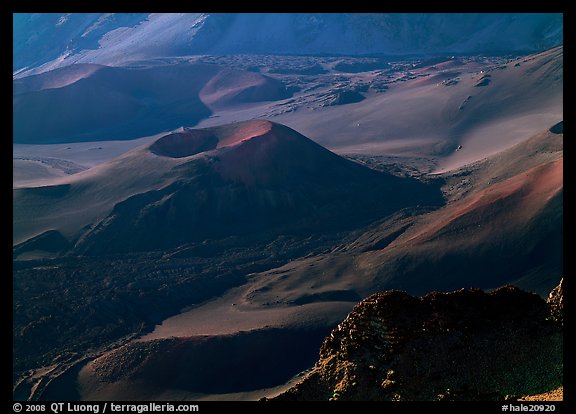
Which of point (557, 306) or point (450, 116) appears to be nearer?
point (557, 306)

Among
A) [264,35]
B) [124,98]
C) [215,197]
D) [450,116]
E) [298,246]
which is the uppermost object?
[264,35]

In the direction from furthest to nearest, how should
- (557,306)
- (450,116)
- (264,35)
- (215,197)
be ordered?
(264,35), (450,116), (215,197), (557,306)

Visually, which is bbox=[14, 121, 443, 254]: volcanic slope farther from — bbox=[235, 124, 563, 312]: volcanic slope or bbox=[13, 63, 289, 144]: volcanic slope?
bbox=[13, 63, 289, 144]: volcanic slope

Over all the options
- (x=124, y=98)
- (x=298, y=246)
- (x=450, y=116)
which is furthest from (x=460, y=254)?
(x=124, y=98)

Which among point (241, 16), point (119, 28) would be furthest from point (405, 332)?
point (119, 28)

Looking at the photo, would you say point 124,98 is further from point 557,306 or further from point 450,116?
point 557,306

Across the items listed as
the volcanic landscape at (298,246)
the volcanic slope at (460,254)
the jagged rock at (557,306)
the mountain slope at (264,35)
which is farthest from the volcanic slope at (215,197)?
the mountain slope at (264,35)

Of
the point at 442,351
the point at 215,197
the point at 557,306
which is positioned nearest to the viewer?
the point at 442,351

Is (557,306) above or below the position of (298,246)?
above
